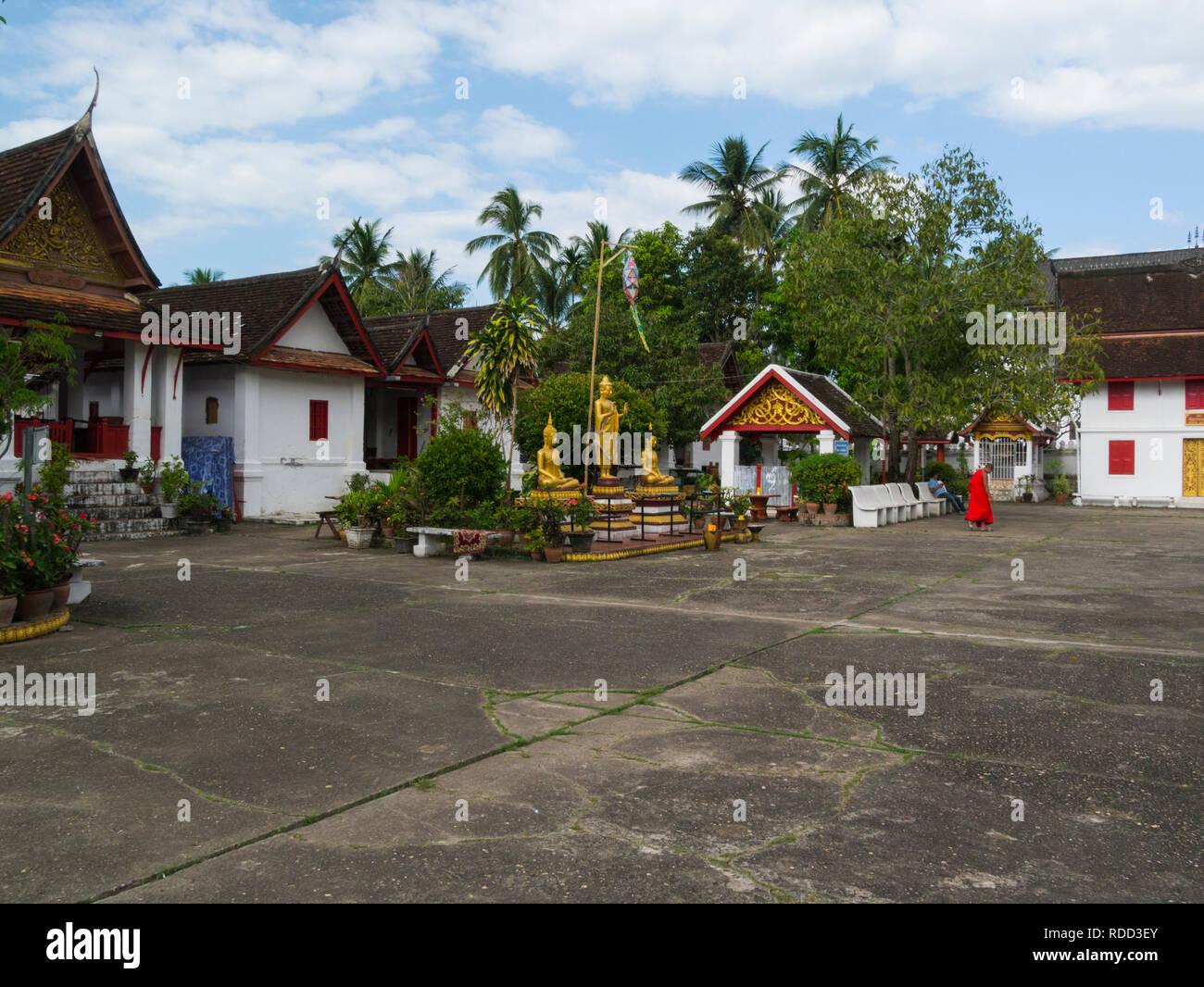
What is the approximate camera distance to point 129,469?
64.1 ft

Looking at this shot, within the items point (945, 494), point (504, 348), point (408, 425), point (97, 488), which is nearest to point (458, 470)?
point (504, 348)

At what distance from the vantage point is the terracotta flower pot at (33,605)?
866 centimetres

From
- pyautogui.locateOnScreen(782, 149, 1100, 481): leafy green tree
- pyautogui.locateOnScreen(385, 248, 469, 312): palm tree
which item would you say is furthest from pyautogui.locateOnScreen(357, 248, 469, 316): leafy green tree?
pyautogui.locateOnScreen(782, 149, 1100, 481): leafy green tree

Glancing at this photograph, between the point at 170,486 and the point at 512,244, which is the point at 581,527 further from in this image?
the point at 512,244

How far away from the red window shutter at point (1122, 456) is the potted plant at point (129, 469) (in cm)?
3232

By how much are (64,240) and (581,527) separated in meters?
12.1

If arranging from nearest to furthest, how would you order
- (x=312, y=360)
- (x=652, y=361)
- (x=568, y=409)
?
(x=312, y=360) → (x=568, y=409) → (x=652, y=361)

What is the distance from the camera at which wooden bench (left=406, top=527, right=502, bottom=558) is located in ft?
50.6

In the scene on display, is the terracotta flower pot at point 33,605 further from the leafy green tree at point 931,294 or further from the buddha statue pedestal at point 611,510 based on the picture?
the leafy green tree at point 931,294

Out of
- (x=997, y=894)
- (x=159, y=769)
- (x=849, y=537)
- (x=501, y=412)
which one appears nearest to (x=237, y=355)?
(x=501, y=412)

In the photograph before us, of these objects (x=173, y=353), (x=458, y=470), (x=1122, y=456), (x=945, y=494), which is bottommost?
(x=945, y=494)

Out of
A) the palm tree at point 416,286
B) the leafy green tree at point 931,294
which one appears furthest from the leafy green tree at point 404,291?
the leafy green tree at point 931,294

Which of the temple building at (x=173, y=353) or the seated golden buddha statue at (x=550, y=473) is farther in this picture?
the temple building at (x=173, y=353)

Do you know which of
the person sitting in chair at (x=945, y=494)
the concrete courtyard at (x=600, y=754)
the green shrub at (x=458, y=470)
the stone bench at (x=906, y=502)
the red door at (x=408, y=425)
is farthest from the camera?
the red door at (x=408, y=425)
